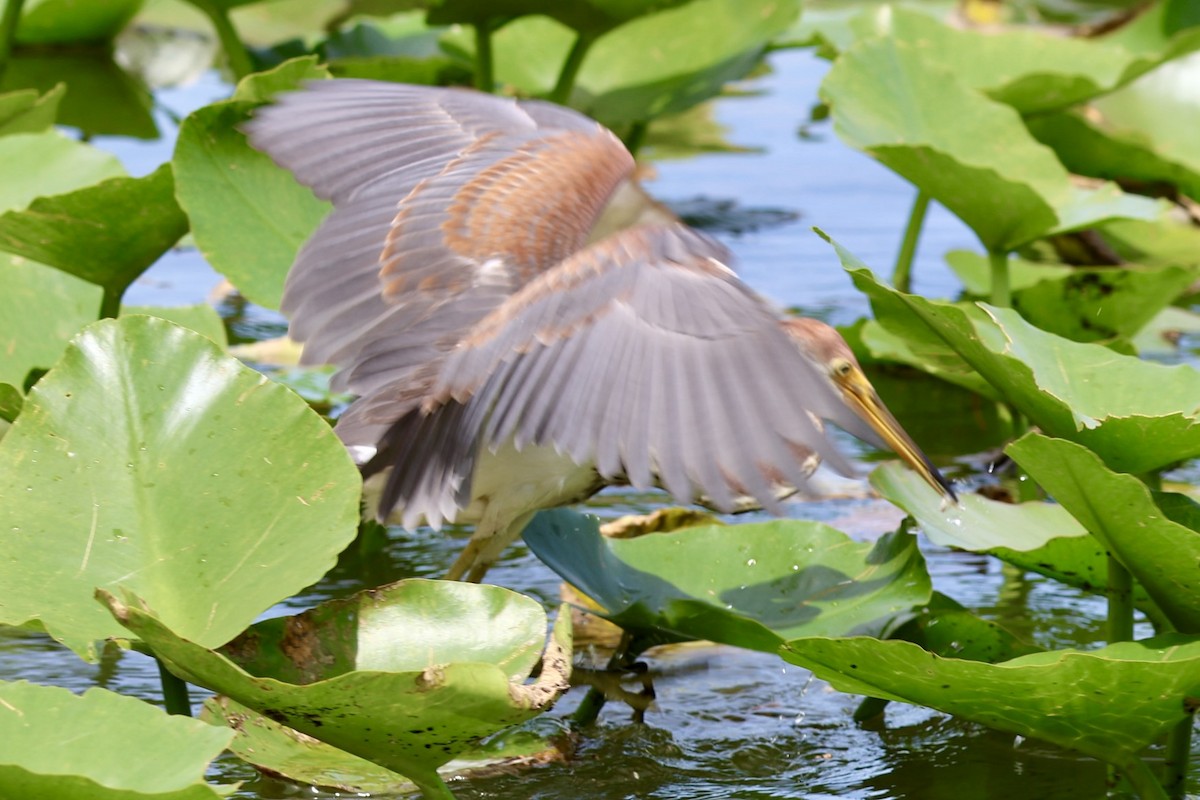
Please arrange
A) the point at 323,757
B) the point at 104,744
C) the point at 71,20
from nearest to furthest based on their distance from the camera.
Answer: the point at 104,744 → the point at 323,757 → the point at 71,20

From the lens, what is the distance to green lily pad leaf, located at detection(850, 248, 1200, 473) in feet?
7.23

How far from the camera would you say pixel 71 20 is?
600 centimetres

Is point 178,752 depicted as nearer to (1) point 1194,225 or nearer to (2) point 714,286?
(2) point 714,286

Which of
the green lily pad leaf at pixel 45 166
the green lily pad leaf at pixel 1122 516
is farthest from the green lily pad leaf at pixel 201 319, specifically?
the green lily pad leaf at pixel 1122 516

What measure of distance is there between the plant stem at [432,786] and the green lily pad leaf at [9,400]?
31.2 inches

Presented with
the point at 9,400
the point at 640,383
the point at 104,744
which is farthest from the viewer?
the point at 9,400

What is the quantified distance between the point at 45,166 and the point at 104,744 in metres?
1.92

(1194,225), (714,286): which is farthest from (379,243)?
(1194,225)

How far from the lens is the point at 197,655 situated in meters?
1.84

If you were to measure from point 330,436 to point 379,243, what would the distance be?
1063 mm

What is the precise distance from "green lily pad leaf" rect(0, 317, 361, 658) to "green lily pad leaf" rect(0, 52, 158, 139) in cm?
384

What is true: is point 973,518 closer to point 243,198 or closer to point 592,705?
point 592,705

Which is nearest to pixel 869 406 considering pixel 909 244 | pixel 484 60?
pixel 909 244

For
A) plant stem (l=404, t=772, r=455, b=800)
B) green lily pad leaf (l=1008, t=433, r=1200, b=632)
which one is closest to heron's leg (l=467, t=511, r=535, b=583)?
plant stem (l=404, t=772, r=455, b=800)
